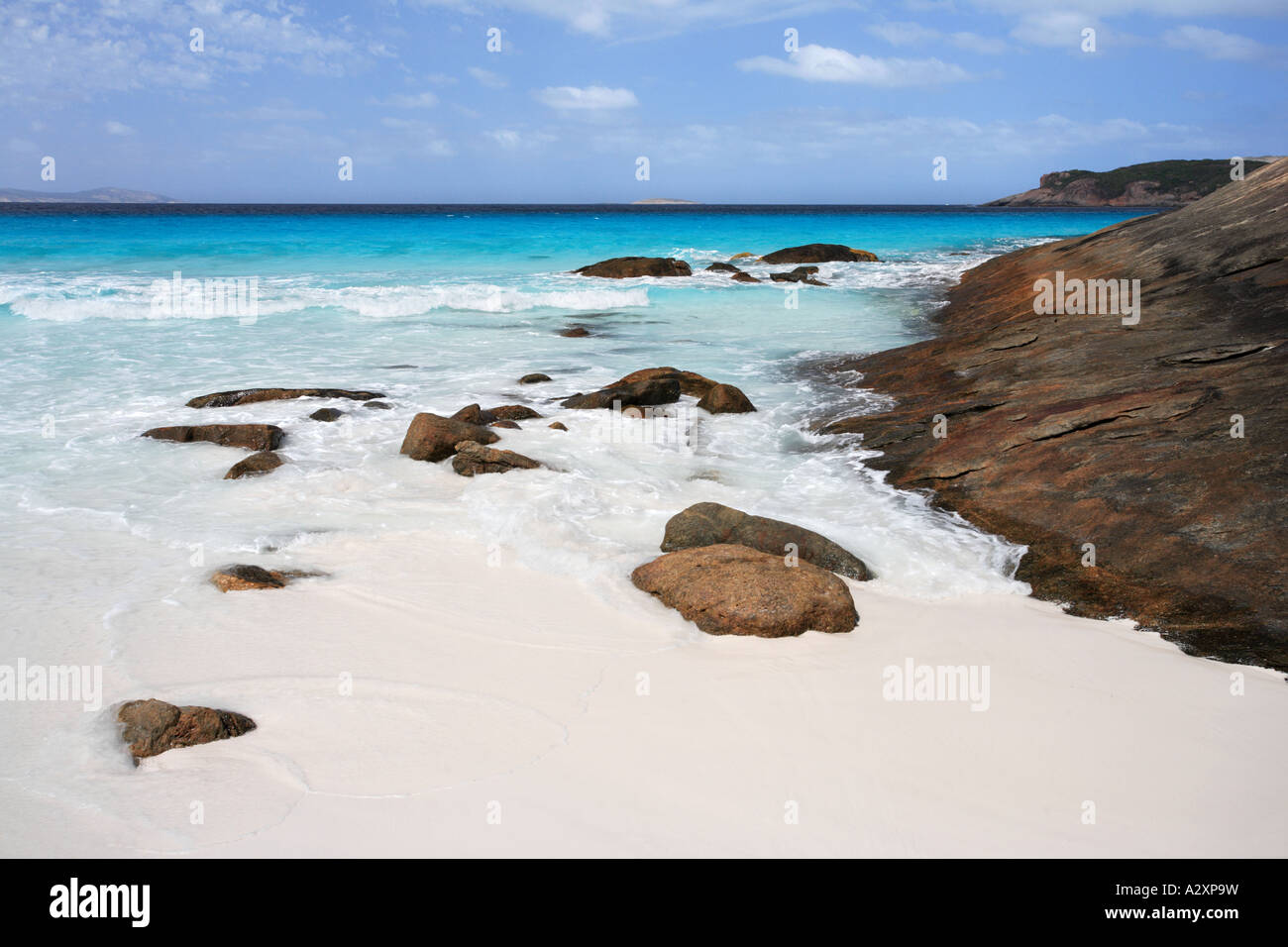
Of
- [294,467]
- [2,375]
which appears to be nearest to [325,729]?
[294,467]

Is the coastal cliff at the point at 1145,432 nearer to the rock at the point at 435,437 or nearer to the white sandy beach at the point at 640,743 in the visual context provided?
the white sandy beach at the point at 640,743

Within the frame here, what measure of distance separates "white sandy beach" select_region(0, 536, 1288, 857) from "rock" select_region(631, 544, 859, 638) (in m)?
0.11

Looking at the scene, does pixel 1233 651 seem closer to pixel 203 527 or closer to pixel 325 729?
pixel 325 729

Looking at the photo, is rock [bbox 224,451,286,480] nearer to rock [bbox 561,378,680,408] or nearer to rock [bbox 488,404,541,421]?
rock [bbox 488,404,541,421]

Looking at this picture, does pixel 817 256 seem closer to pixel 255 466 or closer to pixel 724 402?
pixel 724 402

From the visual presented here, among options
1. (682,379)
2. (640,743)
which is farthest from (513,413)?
(640,743)

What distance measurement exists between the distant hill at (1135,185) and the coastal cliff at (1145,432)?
101m

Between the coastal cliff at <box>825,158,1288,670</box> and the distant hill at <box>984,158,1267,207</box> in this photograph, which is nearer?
the coastal cliff at <box>825,158,1288,670</box>

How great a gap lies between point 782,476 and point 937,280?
2378 cm

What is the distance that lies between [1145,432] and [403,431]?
309 inches

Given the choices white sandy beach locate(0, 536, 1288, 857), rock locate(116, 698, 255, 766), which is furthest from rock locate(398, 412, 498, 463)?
rock locate(116, 698, 255, 766)

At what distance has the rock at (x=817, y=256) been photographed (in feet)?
126

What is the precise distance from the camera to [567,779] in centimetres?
385

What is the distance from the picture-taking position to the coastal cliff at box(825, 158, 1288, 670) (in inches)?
223
